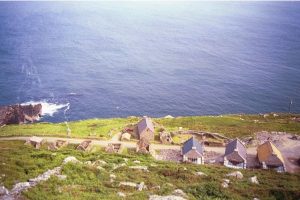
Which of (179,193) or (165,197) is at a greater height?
(165,197)

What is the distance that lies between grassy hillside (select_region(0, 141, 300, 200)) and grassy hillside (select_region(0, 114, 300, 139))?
26.9 metres

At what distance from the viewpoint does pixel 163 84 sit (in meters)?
150

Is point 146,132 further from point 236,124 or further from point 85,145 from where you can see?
point 236,124

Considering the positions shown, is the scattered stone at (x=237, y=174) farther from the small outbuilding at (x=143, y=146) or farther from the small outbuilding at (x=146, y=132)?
the small outbuilding at (x=146, y=132)

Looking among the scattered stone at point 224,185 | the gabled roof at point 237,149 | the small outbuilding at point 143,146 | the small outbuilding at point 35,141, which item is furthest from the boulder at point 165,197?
the small outbuilding at point 35,141

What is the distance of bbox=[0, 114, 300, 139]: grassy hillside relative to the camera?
275 feet

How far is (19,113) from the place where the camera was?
113562mm

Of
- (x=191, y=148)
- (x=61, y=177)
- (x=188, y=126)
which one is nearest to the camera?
(x=61, y=177)

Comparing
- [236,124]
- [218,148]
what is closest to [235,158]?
[218,148]

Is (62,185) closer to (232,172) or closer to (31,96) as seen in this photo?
(232,172)

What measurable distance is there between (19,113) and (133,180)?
78.3m

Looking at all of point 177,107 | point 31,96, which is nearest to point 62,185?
point 177,107

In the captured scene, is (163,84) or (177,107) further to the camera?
(163,84)

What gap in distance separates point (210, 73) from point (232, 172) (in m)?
115
